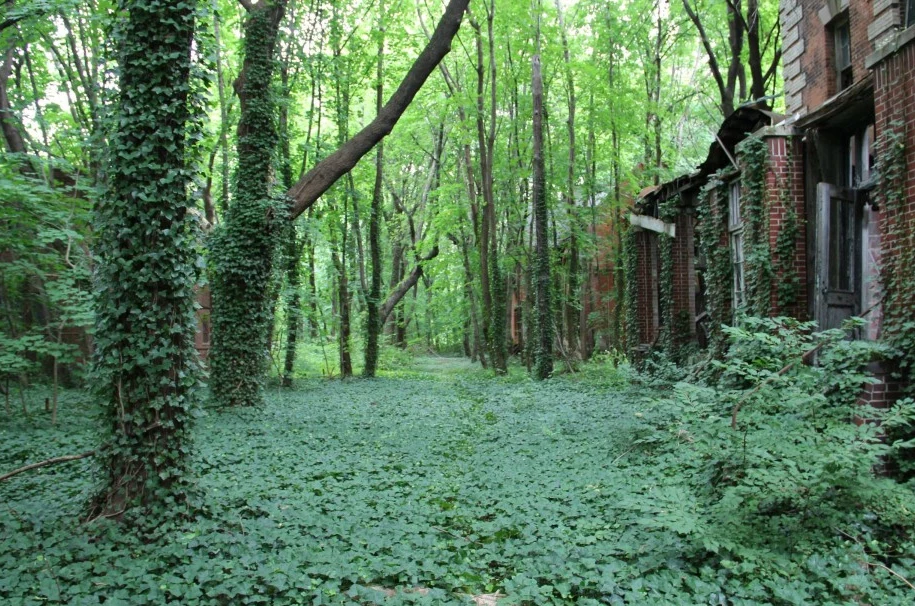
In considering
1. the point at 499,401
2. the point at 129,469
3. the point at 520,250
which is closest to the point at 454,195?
the point at 520,250

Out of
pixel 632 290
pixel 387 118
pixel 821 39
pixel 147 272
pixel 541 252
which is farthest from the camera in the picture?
pixel 541 252

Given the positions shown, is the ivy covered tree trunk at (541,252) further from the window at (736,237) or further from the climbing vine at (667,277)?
the window at (736,237)

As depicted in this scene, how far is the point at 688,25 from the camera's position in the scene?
2009 cm

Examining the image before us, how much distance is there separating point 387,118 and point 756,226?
6409mm

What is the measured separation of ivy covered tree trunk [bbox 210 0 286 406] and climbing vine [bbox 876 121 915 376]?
9312mm

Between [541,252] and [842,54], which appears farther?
[541,252]

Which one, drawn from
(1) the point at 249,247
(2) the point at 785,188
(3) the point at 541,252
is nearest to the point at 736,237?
(2) the point at 785,188

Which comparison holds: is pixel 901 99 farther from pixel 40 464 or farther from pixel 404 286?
pixel 404 286

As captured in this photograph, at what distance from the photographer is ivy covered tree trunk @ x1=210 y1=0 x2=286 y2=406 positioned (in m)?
11.6

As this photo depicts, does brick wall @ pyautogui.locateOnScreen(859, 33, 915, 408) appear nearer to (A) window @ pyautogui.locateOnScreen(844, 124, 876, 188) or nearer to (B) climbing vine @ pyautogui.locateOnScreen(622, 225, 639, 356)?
(A) window @ pyautogui.locateOnScreen(844, 124, 876, 188)

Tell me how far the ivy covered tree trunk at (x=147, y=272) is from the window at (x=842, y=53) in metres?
10.4

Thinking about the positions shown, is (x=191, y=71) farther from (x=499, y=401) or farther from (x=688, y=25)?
(x=688, y=25)

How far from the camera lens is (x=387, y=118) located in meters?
10.4

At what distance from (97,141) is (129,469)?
3385 millimetres
